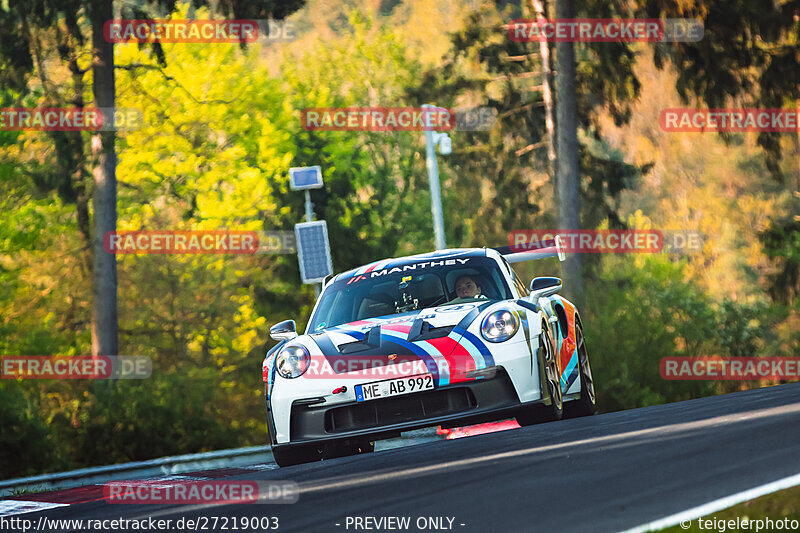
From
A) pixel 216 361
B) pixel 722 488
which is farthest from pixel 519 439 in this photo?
pixel 216 361

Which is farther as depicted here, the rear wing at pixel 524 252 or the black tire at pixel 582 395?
the rear wing at pixel 524 252

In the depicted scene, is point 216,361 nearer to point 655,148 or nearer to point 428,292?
point 428,292

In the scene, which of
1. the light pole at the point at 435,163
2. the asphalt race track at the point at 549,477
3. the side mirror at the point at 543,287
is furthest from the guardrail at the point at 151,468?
the light pole at the point at 435,163

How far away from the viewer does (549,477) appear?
641 centimetres

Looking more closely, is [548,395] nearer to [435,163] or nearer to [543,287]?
[543,287]

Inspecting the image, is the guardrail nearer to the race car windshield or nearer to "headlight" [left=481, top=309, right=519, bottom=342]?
the race car windshield

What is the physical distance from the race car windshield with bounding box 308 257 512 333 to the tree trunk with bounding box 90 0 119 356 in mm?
14261

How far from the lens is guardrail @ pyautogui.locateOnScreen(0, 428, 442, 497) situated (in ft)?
39.5

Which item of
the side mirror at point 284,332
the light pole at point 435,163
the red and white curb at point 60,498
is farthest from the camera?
the light pole at point 435,163

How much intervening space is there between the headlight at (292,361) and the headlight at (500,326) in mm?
1361

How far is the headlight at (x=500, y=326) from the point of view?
8.58 metres

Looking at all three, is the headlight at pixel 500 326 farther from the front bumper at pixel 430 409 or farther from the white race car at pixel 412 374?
the front bumper at pixel 430 409

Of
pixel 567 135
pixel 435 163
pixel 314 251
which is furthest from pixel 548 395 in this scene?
pixel 435 163

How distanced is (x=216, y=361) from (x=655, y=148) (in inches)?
1925
